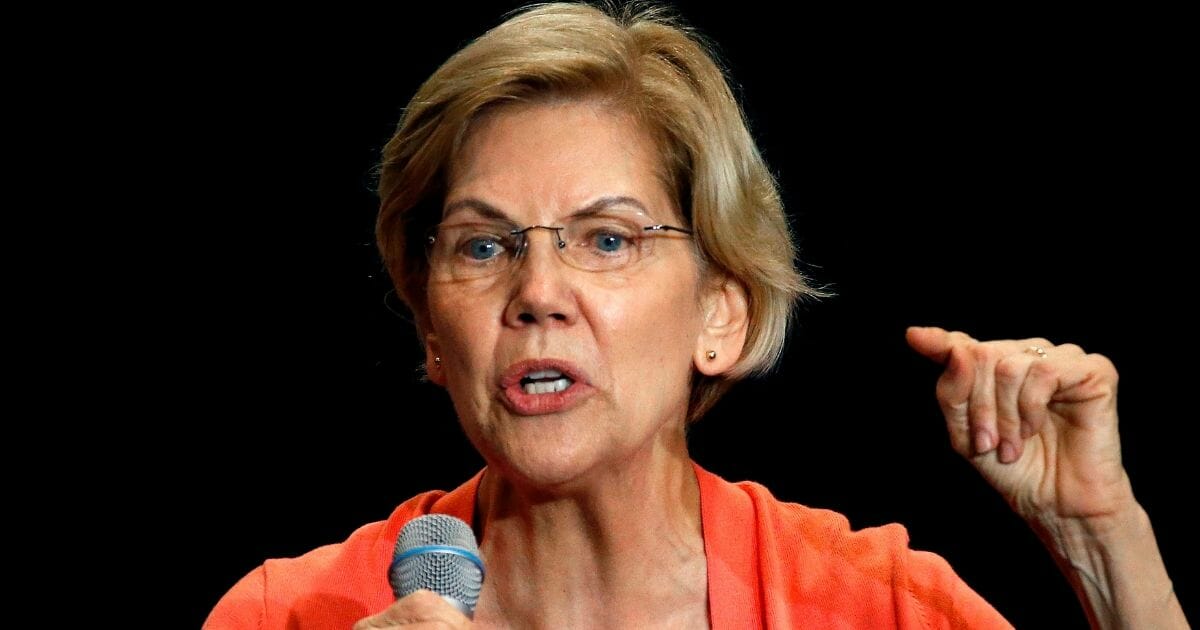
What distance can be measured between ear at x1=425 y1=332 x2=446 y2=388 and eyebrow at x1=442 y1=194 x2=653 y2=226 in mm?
270

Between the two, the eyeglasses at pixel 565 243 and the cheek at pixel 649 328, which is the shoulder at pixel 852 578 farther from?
the eyeglasses at pixel 565 243

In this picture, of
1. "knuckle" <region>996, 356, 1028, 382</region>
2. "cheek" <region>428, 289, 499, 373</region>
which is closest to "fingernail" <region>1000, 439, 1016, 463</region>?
"knuckle" <region>996, 356, 1028, 382</region>

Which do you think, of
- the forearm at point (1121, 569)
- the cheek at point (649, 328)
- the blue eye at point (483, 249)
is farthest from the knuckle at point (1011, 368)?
the blue eye at point (483, 249)

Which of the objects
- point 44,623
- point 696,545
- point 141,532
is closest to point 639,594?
point 696,545

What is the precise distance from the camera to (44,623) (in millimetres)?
3193

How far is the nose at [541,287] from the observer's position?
211cm

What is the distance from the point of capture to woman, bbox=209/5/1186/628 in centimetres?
212

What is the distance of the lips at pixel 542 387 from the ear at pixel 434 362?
0.29 metres

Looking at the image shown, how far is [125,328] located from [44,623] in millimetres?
742

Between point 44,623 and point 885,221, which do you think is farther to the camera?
point 44,623

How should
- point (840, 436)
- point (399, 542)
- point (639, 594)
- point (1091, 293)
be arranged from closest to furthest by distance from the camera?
point (399, 542), point (639, 594), point (1091, 293), point (840, 436)

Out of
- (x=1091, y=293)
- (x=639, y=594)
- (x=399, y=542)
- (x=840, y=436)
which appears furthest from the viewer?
(x=840, y=436)

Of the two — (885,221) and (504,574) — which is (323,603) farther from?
(885,221)

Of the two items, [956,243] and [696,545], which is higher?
[956,243]
